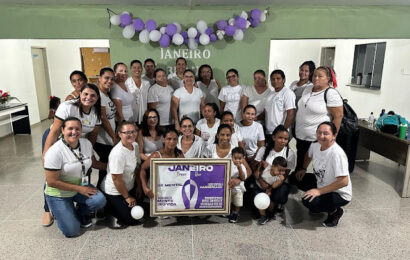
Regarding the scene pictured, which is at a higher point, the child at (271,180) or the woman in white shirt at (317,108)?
the woman in white shirt at (317,108)

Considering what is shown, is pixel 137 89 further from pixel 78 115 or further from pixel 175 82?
pixel 78 115

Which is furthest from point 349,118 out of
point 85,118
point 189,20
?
point 85,118

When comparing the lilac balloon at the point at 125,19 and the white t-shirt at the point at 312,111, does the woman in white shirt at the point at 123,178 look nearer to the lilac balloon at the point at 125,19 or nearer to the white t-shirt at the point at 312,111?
the white t-shirt at the point at 312,111

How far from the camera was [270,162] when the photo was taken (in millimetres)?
2918

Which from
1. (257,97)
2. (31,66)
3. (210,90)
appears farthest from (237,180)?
(31,66)

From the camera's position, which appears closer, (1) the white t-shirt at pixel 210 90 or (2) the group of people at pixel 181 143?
(2) the group of people at pixel 181 143

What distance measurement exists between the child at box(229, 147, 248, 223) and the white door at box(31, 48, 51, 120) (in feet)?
22.6

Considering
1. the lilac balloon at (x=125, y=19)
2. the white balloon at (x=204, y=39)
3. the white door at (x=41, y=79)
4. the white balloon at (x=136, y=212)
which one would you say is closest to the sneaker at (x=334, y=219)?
the white balloon at (x=136, y=212)

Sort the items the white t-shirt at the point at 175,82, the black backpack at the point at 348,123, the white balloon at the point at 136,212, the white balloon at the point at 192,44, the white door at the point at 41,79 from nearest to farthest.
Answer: the white balloon at the point at 136,212 → the black backpack at the point at 348,123 → the white t-shirt at the point at 175,82 → the white balloon at the point at 192,44 → the white door at the point at 41,79

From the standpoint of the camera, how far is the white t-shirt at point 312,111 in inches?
120

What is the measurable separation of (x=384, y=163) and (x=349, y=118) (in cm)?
139

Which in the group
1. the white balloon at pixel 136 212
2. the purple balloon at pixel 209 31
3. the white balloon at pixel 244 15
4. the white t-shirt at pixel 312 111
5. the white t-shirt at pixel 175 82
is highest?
the white balloon at pixel 244 15

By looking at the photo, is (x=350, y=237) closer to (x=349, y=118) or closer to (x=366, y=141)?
(x=349, y=118)

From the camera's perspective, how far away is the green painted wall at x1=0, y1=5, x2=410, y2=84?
4.25 m
